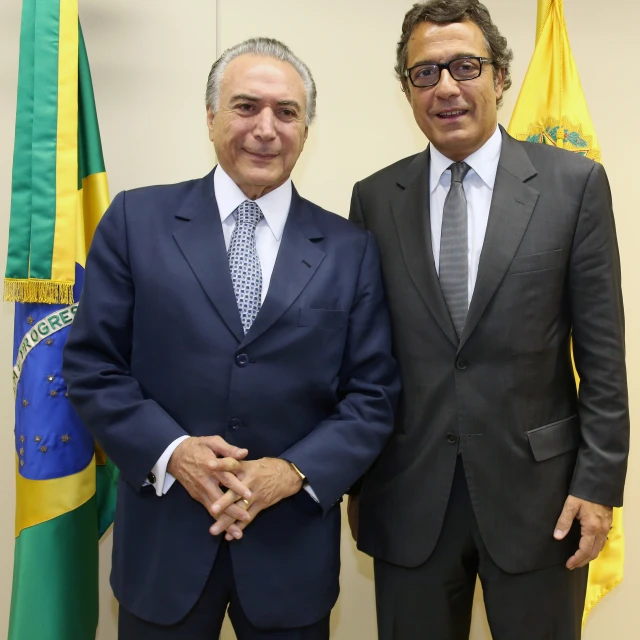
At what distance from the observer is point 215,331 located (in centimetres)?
154

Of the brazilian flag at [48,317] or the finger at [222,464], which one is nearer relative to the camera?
the finger at [222,464]

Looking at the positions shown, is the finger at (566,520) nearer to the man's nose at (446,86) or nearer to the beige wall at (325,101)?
the man's nose at (446,86)

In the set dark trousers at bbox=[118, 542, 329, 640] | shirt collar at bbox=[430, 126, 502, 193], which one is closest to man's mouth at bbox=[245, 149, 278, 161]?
shirt collar at bbox=[430, 126, 502, 193]

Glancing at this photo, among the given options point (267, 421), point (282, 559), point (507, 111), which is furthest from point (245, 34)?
point (282, 559)

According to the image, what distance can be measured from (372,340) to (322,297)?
0.16 meters

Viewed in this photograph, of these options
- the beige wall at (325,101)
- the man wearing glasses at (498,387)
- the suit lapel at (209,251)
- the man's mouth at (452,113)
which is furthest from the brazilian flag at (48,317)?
the man's mouth at (452,113)

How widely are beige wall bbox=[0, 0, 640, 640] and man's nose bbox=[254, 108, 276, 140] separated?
1.06 metres

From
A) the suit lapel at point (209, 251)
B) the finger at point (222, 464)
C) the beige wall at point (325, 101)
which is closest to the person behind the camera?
the finger at point (222, 464)

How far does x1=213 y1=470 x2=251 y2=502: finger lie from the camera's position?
4.74 feet

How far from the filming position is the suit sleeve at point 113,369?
1488 mm

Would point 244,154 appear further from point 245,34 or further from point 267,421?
point 245,34

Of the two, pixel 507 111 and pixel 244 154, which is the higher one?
pixel 507 111

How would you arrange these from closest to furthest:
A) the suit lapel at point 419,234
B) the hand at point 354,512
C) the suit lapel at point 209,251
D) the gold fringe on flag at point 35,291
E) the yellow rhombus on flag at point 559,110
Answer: the suit lapel at point 209,251, the suit lapel at point 419,234, the hand at point 354,512, the gold fringe on flag at point 35,291, the yellow rhombus on flag at point 559,110

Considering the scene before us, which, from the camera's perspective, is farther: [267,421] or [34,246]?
[34,246]
